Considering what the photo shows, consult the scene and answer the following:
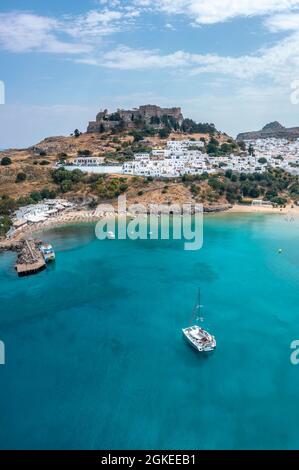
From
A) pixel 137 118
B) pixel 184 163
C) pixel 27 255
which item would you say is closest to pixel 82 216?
pixel 27 255

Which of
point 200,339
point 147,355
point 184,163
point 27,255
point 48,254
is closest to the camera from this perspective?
point 147,355

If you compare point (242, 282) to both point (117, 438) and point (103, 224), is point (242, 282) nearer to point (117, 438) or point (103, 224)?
point (117, 438)

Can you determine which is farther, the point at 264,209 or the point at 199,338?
the point at 264,209

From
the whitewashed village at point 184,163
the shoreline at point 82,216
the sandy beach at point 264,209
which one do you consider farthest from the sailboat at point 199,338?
the whitewashed village at point 184,163

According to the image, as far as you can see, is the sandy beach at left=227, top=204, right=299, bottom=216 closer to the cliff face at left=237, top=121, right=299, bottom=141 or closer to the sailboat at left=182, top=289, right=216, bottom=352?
the sailboat at left=182, top=289, right=216, bottom=352

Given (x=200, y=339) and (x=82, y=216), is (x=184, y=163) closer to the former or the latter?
(x=82, y=216)

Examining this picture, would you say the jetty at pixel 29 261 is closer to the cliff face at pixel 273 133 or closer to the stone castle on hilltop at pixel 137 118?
the stone castle on hilltop at pixel 137 118

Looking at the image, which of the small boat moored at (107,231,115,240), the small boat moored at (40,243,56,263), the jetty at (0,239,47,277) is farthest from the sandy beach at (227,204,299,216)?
the jetty at (0,239,47,277)
